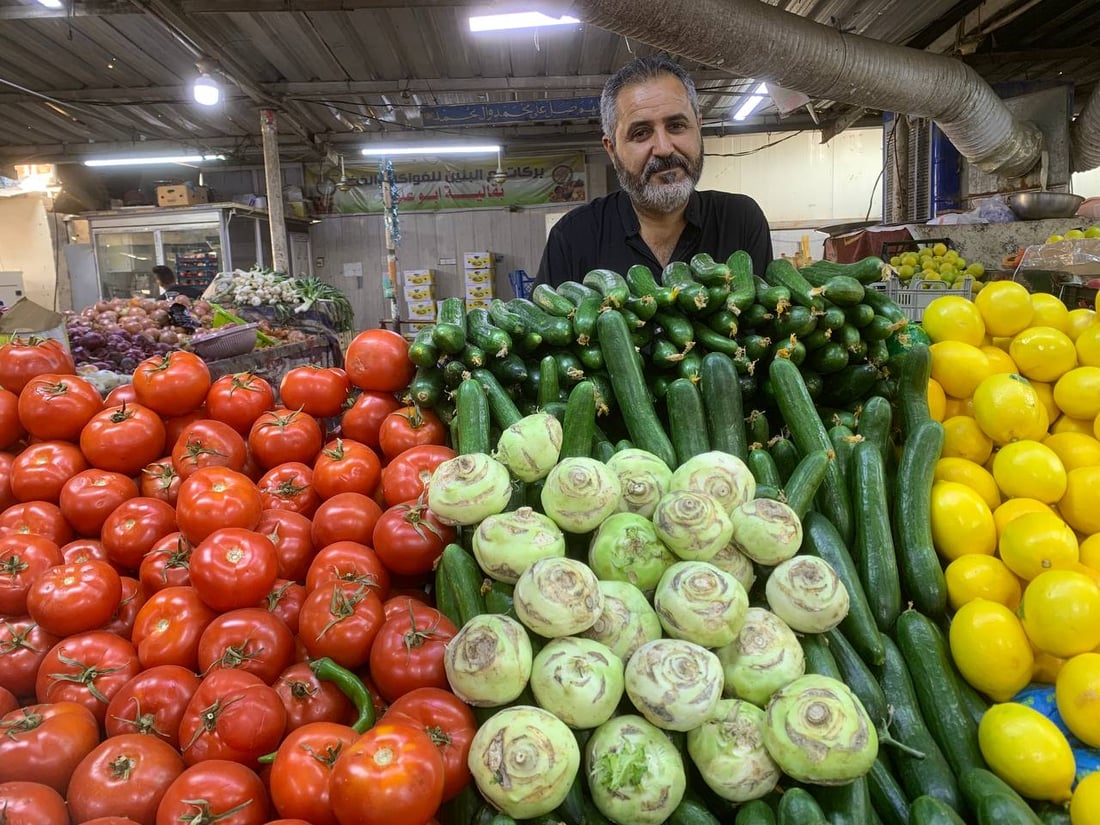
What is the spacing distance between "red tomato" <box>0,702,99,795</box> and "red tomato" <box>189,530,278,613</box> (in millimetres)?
312

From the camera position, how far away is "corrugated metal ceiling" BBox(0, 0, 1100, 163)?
25.2ft

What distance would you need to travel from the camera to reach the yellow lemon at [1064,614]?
1376mm

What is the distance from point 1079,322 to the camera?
2.14m

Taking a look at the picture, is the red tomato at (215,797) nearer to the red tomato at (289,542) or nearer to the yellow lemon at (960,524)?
the red tomato at (289,542)

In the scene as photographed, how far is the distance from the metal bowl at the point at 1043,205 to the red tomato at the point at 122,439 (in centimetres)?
841

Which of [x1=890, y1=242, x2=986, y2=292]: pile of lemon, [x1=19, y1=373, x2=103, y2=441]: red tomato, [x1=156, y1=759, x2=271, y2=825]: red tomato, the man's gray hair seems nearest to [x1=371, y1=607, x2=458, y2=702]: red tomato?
[x1=156, y1=759, x2=271, y2=825]: red tomato

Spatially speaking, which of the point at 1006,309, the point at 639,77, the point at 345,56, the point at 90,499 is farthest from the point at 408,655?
the point at 345,56

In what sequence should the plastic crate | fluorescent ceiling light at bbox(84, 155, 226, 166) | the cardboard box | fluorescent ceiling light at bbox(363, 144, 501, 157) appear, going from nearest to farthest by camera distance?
the plastic crate < the cardboard box < fluorescent ceiling light at bbox(363, 144, 501, 157) < fluorescent ceiling light at bbox(84, 155, 226, 166)

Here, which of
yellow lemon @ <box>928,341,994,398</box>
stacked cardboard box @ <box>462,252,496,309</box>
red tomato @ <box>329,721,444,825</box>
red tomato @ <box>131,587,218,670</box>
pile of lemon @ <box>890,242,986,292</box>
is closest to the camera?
red tomato @ <box>329,721,444,825</box>

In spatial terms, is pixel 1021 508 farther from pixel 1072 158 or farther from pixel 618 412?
pixel 1072 158

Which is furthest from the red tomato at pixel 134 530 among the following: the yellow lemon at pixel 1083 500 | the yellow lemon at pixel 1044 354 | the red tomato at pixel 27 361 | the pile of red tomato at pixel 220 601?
the yellow lemon at pixel 1044 354

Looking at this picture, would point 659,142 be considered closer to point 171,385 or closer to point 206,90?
point 171,385

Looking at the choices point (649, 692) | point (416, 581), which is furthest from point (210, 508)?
point (649, 692)

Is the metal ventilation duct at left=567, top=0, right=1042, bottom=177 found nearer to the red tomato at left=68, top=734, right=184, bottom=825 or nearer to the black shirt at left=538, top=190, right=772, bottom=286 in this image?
the black shirt at left=538, top=190, right=772, bottom=286
